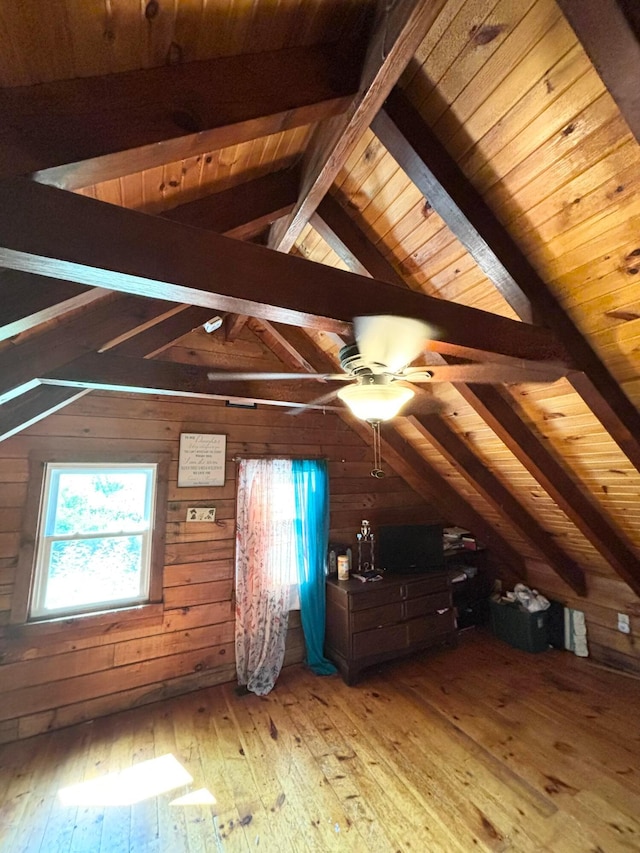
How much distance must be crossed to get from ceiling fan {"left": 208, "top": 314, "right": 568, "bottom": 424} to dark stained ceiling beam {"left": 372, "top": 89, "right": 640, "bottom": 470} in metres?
0.21

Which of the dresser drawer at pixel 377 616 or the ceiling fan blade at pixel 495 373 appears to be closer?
the ceiling fan blade at pixel 495 373

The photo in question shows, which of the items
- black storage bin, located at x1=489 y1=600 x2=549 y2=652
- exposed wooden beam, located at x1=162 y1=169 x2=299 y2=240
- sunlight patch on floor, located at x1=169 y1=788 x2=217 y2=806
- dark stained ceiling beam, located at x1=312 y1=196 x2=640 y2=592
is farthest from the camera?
black storage bin, located at x1=489 y1=600 x2=549 y2=652

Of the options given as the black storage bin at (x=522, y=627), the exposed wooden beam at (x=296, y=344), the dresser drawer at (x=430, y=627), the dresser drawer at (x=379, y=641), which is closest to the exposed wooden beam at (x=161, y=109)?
the exposed wooden beam at (x=296, y=344)

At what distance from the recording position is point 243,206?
1.61m

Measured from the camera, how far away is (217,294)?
3.13 ft

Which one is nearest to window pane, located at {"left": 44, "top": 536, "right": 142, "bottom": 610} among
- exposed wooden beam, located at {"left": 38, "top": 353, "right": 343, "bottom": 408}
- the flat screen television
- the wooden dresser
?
exposed wooden beam, located at {"left": 38, "top": 353, "right": 343, "bottom": 408}

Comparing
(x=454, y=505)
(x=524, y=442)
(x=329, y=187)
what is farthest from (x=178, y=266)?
(x=454, y=505)

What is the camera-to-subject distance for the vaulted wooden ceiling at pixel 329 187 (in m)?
0.78

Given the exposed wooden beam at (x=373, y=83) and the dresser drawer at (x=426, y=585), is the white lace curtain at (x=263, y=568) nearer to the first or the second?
the dresser drawer at (x=426, y=585)

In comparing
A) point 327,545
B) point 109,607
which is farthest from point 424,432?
point 109,607

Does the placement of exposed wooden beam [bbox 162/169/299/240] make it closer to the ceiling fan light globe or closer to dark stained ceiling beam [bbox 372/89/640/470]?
dark stained ceiling beam [bbox 372/89/640/470]

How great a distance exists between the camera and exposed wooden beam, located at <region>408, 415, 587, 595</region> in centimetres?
311

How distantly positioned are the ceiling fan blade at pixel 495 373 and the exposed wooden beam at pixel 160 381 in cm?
83

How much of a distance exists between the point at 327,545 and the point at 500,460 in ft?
5.85
